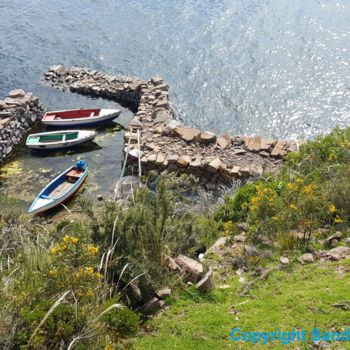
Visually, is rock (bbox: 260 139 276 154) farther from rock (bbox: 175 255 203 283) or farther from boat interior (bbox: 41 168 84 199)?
rock (bbox: 175 255 203 283)

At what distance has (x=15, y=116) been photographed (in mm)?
20562

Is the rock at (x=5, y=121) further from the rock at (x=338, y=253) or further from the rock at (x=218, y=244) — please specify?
the rock at (x=338, y=253)

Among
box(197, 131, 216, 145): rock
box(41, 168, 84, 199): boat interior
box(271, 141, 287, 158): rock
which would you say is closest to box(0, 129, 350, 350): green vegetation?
box(41, 168, 84, 199): boat interior

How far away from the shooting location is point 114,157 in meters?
19.1

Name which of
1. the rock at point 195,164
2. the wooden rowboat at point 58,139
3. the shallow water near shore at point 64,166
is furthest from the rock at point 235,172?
the wooden rowboat at point 58,139

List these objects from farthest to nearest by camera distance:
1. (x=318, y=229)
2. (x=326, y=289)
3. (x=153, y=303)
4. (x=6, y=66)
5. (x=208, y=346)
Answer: (x=6, y=66) < (x=318, y=229) < (x=153, y=303) < (x=326, y=289) < (x=208, y=346)

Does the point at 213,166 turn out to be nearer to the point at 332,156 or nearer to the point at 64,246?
the point at 332,156

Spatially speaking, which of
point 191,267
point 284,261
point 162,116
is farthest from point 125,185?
point 284,261

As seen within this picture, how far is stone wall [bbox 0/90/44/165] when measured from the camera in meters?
19.5

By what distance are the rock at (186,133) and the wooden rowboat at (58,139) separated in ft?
13.4

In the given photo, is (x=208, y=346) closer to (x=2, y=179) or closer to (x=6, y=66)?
(x=2, y=179)

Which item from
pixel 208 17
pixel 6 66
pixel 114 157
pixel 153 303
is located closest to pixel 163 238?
pixel 153 303

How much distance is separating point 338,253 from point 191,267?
2810mm

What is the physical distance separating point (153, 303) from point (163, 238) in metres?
1.52
